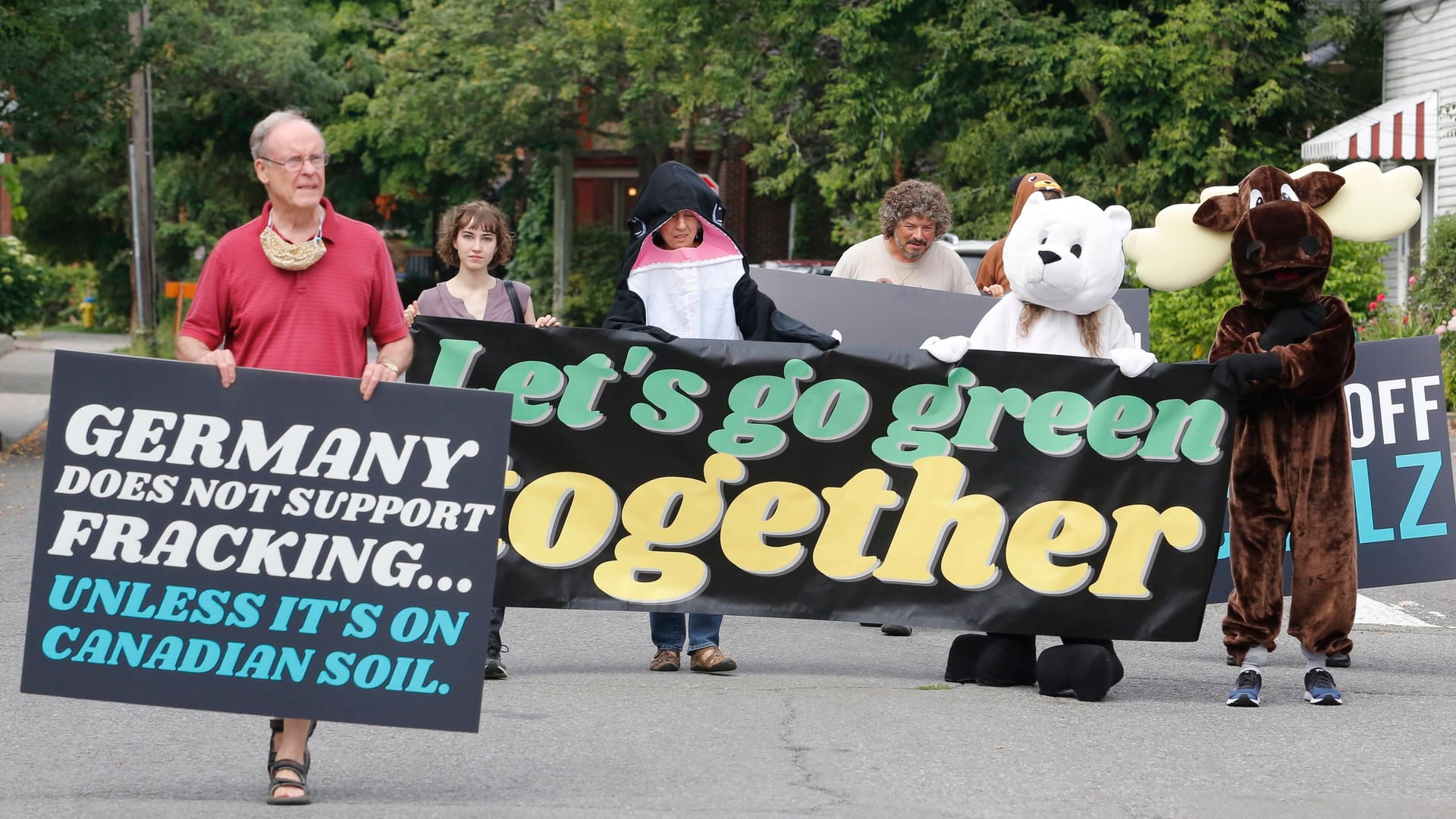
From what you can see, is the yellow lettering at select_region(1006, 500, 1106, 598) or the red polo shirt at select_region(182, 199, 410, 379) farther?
the yellow lettering at select_region(1006, 500, 1106, 598)

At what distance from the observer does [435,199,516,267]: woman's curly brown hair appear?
723 centimetres

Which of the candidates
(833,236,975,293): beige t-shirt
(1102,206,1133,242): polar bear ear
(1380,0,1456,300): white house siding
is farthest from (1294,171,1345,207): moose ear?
(1380,0,1456,300): white house siding

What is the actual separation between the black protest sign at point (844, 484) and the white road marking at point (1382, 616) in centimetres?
244

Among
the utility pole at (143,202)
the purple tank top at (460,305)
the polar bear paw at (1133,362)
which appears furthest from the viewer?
the utility pole at (143,202)

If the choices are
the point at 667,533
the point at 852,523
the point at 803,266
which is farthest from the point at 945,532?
the point at 803,266

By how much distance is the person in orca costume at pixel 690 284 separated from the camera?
6.87 m

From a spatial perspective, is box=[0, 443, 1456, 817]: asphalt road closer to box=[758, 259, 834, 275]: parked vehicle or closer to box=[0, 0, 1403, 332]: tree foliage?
box=[758, 259, 834, 275]: parked vehicle

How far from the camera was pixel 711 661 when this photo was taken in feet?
22.7

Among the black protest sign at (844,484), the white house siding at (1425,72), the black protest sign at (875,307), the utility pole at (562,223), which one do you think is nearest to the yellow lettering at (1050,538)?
the black protest sign at (844,484)

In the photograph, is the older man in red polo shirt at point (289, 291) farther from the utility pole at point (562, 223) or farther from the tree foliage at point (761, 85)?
the utility pole at point (562, 223)

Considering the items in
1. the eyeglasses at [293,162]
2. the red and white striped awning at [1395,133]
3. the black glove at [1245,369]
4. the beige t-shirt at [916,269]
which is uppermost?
the red and white striped awning at [1395,133]

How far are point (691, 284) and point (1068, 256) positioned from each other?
4.65ft

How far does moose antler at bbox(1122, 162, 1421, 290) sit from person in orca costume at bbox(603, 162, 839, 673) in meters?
1.23

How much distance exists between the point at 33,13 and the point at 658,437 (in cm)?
1005
